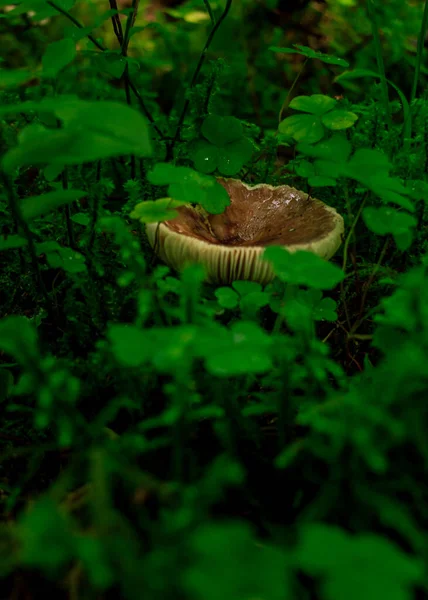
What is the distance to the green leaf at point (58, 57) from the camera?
1511 millimetres

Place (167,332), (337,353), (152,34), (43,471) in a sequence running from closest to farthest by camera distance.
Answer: (167,332) < (43,471) < (337,353) < (152,34)

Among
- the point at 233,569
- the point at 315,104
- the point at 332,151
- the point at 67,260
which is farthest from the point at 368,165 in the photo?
the point at 233,569

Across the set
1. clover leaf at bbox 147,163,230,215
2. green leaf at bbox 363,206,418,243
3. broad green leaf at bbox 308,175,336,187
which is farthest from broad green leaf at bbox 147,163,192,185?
green leaf at bbox 363,206,418,243

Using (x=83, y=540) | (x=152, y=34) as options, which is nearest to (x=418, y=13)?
(x=152, y=34)

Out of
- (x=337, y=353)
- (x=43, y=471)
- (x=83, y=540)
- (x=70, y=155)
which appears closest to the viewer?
(x=83, y=540)

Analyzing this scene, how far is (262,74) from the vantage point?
175 inches

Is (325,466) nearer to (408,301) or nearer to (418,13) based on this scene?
(408,301)

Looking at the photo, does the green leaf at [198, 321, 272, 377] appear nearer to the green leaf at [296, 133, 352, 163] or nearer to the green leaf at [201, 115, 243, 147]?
the green leaf at [296, 133, 352, 163]

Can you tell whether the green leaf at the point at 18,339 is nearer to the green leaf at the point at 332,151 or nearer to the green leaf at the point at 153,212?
the green leaf at the point at 153,212

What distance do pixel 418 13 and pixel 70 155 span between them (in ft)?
14.9

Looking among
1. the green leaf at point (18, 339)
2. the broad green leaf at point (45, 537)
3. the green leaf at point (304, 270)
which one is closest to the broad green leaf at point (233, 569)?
the broad green leaf at point (45, 537)

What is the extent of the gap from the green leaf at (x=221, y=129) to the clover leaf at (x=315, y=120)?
181 mm

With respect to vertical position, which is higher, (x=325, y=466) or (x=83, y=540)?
(x=83, y=540)

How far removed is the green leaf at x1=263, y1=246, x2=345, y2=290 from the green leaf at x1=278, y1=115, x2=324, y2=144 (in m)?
0.93
